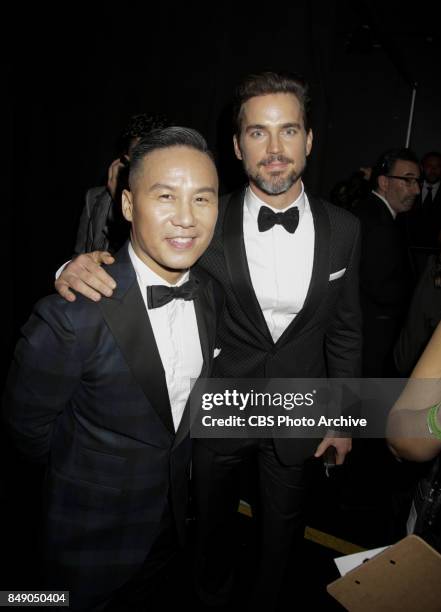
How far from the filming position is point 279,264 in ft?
6.17

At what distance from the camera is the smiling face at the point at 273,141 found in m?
1.76

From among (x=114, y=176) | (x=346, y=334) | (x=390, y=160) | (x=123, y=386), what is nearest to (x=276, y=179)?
(x=346, y=334)

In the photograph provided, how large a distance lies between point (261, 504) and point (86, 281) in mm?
1422

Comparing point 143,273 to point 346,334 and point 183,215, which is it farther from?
point 346,334

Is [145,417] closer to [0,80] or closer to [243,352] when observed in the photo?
[243,352]

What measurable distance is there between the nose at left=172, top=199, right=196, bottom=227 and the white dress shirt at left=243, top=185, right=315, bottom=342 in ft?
2.12

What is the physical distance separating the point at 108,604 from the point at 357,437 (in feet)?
9.29

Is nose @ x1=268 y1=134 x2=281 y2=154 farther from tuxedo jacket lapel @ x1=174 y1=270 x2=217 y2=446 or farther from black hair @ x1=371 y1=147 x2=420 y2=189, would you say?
black hair @ x1=371 y1=147 x2=420 y2=189

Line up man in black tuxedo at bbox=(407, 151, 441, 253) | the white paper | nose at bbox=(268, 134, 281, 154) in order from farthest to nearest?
1. man in black tuxedo at bbox=(407, 151, 441, 253)
2. nose at bbox=(268, 134, 281, 154)
3. the white paper

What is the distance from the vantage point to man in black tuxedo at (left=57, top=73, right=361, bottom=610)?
1789 millimetres

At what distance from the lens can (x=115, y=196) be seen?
8.79 ft

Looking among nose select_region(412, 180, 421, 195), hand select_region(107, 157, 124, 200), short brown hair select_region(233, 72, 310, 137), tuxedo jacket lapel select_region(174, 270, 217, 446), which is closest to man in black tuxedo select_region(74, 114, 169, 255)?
hand select_region(107, 157, 124, 200)

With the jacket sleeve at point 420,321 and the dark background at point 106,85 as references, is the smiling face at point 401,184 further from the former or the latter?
the jacket sleeve at point 420,321

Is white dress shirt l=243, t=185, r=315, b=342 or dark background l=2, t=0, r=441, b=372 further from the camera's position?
dark background l=2, t=0, r=441, b=372
